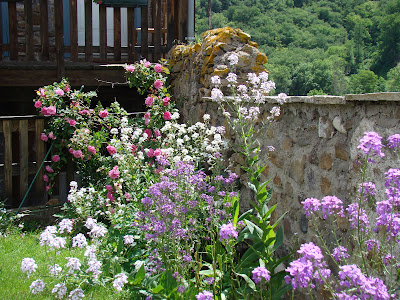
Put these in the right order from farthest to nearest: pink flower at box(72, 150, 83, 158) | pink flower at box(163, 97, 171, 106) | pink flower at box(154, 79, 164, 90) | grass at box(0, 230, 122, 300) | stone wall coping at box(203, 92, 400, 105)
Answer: pink flower at box(154, 79, 164, 90) → pink flower at box(163, 97, 171, 106) → pink flower at box(72, 150, 83, 158) → grass at box(0, 230, 122, 300) → stone wall coping at box(203, 92, 400, 105)

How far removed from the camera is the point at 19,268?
3.88 meters

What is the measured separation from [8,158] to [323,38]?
47.1m

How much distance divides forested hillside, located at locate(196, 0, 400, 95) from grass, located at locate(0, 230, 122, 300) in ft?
123

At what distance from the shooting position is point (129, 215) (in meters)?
4.02

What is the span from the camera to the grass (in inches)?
133

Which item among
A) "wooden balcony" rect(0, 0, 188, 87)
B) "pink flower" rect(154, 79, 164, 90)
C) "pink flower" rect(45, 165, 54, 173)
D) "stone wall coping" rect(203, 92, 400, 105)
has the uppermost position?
"wooden balcony" rect(0, 0, 188, 87)

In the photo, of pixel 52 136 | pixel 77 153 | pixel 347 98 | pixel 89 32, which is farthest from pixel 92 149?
pixel 347 98

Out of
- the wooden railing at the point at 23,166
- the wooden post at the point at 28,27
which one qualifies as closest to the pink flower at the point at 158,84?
the wooden railing at the point at 23,166

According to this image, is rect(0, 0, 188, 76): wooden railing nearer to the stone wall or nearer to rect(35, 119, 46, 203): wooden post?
rect(35, 119, 46, 203): wooden post

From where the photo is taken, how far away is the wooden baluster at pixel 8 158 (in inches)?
216

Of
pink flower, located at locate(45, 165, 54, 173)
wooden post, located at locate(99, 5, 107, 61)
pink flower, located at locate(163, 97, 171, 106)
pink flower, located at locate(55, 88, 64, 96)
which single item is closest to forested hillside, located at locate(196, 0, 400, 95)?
wooden post, located at locate(99, 5, 107, 61)

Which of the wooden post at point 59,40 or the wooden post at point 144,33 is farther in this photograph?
the wooden post at point 144,33

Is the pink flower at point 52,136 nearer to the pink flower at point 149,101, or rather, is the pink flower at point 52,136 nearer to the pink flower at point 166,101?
the pink flower at point 149,101

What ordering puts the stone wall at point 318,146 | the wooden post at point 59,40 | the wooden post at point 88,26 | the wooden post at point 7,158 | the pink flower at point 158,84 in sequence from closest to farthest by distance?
the stone wall at point 318,146
the wooden post at point 7,158
the pink flower at point 158,84
the wooden post at point 59,40
the wooden post at point 88,26
